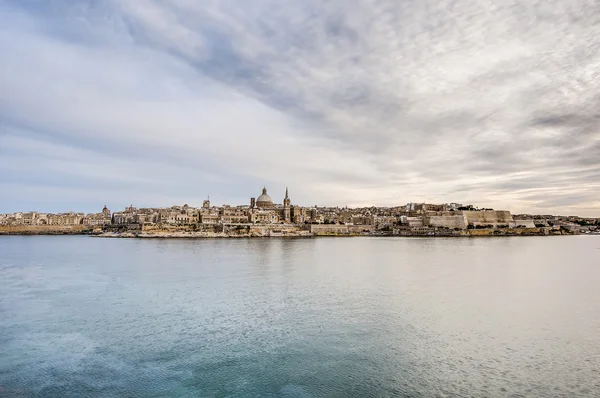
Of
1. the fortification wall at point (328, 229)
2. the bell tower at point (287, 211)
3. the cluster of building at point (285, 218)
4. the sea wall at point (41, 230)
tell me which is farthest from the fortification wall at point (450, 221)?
A: the sea wall at point (41, 230)

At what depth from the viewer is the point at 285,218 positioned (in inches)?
3031

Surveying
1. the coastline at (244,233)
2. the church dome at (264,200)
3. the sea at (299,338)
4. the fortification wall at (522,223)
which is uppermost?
the church dome at (264,200)

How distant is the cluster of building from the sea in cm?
5560

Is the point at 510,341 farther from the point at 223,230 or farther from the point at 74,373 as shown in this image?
the point at 223,230

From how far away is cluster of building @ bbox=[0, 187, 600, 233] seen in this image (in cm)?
7231

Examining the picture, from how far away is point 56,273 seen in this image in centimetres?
1864

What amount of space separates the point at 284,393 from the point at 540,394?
11.5ft

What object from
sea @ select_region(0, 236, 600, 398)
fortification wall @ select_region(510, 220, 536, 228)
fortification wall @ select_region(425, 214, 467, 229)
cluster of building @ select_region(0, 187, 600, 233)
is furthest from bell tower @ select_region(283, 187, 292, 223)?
sea @ select_region(0, 236, 600, 398)

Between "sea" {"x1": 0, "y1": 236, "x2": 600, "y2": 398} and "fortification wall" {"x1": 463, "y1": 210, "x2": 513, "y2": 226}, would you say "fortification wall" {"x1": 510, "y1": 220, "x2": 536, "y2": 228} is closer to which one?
"fortification wall" {"x1": 463, "y1": 210, "x2": 513, "y2": 226}

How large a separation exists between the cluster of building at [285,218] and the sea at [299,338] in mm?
55601

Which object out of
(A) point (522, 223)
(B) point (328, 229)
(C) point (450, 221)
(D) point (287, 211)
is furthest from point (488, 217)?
(D) point (287, 211)

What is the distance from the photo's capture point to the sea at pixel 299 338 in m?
5.94

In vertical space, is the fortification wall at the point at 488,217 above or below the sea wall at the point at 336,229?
above

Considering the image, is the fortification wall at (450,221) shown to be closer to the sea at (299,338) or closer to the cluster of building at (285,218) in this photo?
the cluster of building at (285,218)
